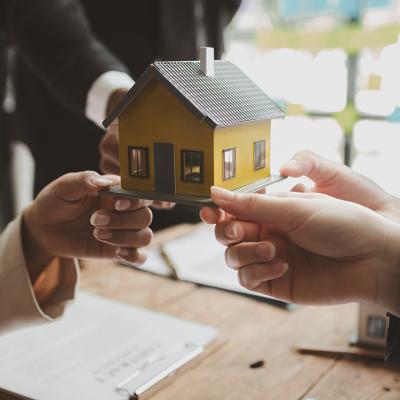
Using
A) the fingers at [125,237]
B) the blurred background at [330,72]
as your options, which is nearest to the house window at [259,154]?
the fingers at [125,237]

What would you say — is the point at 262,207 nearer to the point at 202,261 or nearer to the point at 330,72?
the point at 202,261

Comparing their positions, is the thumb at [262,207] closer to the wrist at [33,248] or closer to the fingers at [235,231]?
the fingers at [235,231]

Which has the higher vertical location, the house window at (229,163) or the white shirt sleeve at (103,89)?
the white shirt sleeve at (103,89)

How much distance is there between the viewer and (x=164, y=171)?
29.0 inches

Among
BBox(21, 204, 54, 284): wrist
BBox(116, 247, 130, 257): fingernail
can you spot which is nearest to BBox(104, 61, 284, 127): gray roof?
BBox(116, 247, 130, 257): fingernail

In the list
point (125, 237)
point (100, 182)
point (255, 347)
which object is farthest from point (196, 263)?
point (100, 182)

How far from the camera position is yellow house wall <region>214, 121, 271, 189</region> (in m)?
0.70

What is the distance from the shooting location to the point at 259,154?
802 millimetres

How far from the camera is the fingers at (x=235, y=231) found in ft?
2.29

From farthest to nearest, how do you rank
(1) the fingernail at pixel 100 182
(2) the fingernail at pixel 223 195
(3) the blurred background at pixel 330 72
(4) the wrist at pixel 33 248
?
(3) the blurred background at pixel 330 72
(4) the wrist at pixel 33 248
(1) the fingernail at pixel 100 182
(2) the fingernail at pixel 223 195

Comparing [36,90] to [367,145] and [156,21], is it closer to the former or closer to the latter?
[156,21]

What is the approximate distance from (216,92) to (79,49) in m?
0.65

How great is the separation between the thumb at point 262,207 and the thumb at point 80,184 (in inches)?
7.7

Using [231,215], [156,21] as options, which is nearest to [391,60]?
[156,21]
